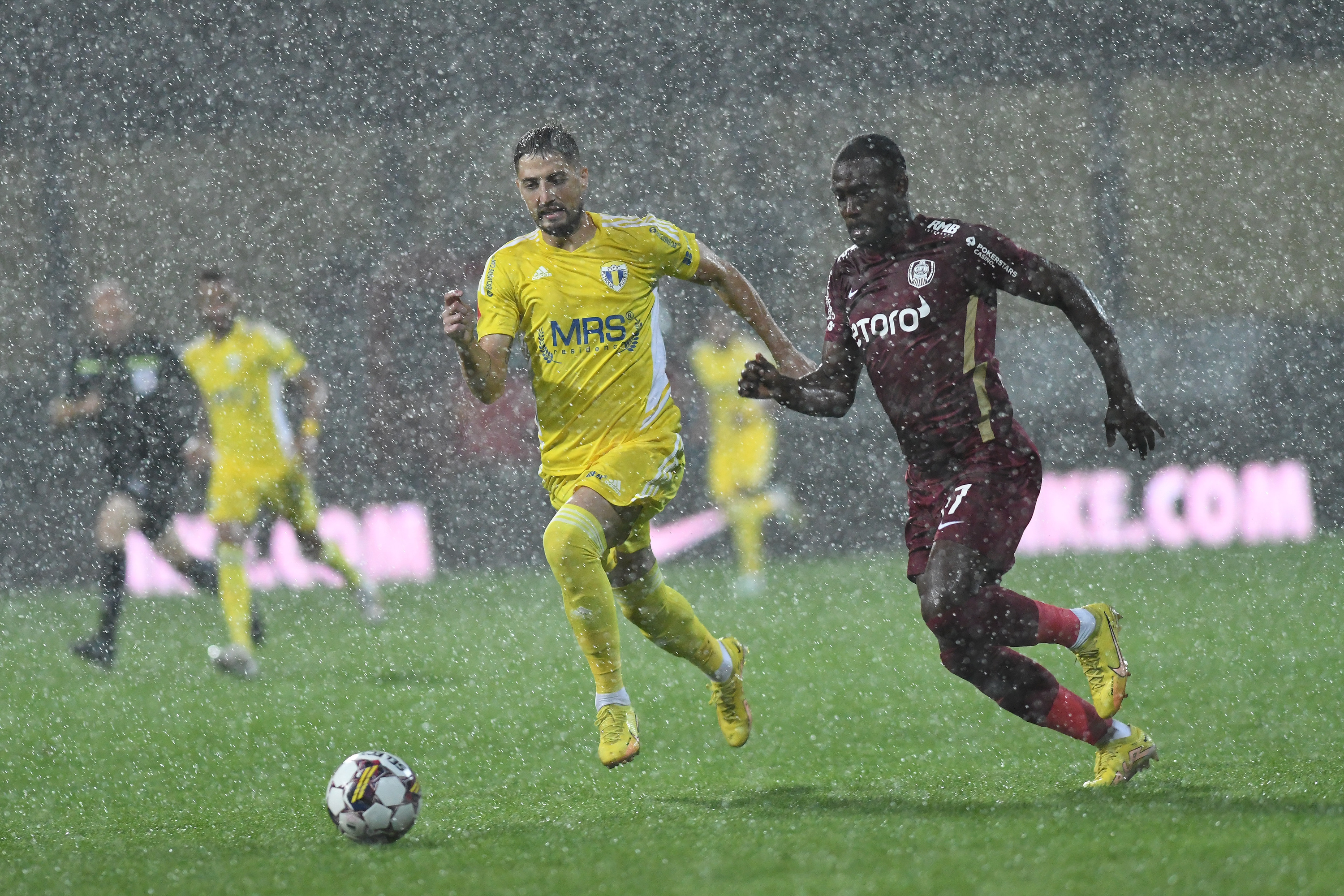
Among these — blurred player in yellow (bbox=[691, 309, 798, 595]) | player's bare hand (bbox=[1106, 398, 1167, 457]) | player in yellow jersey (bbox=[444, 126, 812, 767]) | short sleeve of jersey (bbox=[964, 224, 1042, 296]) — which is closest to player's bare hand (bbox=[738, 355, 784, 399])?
player in yellow jersey (bbox=[444, 126, 812, 767])

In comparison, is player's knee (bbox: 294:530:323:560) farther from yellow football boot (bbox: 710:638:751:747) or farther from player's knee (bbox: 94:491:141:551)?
yellow football boot (bbox: 710:638:751:747)

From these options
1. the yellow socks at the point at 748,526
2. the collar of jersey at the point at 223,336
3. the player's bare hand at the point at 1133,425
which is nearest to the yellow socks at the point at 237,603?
the collar of jersey at the point at 223,336

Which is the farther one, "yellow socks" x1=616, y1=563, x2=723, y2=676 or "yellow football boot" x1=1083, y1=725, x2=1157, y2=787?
"yellow socks" x1=616, y1=563, x2=723, y2=676

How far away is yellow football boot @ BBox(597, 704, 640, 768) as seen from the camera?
4695 millimetres

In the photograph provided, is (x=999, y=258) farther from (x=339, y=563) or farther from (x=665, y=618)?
(x=339, y=563)

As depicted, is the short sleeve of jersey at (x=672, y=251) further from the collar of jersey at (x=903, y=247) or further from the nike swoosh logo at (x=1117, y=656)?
the nike swoosh logo at (x=1117, y=656)

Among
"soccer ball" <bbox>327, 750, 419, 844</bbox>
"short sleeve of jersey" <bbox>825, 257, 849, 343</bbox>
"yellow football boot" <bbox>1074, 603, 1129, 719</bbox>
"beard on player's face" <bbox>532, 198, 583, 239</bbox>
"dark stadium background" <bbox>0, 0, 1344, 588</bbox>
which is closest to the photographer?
"soccer ball" <bbox>327, 750, 419, 844</bbox>

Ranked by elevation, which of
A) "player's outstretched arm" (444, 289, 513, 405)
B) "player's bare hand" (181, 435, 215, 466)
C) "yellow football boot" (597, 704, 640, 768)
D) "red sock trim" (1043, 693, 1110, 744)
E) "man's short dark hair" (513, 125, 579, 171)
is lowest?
"red sock trim" (1043, 693, 1110, 744)

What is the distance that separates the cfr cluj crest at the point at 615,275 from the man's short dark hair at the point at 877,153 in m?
0.85

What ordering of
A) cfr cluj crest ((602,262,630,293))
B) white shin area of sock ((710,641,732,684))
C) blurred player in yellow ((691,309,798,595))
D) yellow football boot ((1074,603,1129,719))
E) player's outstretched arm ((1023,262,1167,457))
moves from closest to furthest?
player's outstretched arm ((1023,262,1167,457))
yellow football boot ((1074,603,1129,719))
cfr cluj crest ((602,262,630,293))
white shin area of sock ((710,641,732,684))
blurred player in yellow ((691,309,798,595))

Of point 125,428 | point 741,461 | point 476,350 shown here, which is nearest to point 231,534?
point 125,428

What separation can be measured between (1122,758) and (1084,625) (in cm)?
40

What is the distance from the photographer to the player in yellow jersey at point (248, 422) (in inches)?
332

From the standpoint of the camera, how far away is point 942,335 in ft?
14.8
